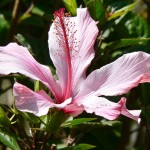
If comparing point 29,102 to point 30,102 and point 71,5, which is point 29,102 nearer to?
point 30,102

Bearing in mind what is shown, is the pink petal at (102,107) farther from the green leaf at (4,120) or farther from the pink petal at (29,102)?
the green leaf at (4,120)

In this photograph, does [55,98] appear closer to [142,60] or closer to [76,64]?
[76,64]

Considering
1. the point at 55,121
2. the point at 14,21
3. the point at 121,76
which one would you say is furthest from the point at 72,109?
the point at 14,21

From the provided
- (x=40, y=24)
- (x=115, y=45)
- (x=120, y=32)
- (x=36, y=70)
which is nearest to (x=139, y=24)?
(x=120, y=32)

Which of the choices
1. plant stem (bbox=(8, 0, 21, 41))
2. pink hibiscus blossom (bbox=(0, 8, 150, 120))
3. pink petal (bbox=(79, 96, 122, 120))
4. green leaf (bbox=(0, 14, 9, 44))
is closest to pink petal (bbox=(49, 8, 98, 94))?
pink hibiscus blossom (bbox=(0, 8, 150, 120))

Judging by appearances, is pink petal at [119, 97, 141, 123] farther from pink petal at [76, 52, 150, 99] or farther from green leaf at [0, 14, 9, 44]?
green leaf at [0, 14, 9, 44]

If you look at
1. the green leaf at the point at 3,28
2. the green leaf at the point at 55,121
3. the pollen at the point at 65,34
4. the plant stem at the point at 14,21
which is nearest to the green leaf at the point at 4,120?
the green leaf at the point at 55,121
